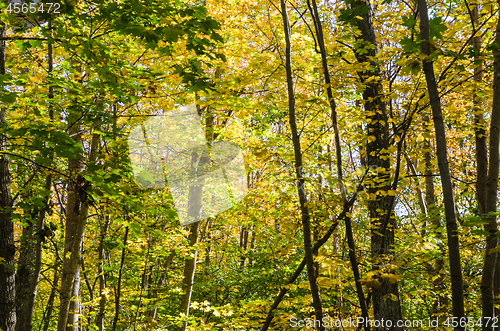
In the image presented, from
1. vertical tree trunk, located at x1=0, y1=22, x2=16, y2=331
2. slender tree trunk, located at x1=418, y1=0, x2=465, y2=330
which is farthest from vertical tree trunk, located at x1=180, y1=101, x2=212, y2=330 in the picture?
slender tree trunk, located at x1=418, y1=0, x2=465, y2=330

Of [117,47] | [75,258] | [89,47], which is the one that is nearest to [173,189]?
[75,258]

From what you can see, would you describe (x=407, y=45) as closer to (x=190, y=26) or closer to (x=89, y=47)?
(x=190, y=26)

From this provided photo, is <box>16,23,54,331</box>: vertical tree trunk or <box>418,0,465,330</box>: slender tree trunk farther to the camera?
<box>16,23,54,331</box>: vertical tree trunk

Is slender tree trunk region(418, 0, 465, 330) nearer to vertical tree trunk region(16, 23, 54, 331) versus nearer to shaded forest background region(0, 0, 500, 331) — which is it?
shaded forest background region(0, 0, 500, 331)

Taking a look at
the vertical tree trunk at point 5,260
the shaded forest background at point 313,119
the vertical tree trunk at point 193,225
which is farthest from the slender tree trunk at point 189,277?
the vertical tree trunk at point 5,260

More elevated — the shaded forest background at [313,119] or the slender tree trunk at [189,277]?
the shaded forest background at [313,119]

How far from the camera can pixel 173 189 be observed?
288 inches

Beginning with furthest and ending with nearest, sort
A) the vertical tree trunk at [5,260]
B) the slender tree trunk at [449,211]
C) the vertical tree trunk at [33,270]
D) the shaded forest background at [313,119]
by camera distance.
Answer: the vertical tree trunk at [33,270]
the vertical tree trunk at [5,260]
the shaded forest background at [313,119]
the slender tree trunk at [449,211]

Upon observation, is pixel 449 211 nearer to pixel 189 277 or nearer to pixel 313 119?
pixel 313 119

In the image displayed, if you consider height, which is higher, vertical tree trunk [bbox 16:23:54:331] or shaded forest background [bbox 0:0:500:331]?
shaded forest background [bbox 0:0:500:331]

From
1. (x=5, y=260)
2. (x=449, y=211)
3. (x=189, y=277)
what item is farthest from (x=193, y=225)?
→ (x=449, y=211)

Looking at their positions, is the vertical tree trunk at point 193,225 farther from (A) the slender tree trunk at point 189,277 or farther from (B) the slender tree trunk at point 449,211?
(B) the slender tree trunk at point 449,211

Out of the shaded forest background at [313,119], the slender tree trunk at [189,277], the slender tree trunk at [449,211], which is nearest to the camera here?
the slender tree trunk at [449,211]

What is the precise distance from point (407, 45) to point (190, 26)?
169cm
